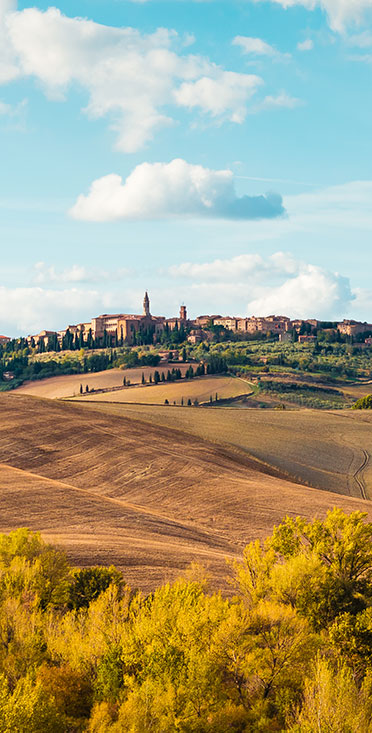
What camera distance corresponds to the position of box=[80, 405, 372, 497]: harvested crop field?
70.1 m

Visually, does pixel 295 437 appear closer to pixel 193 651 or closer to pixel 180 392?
pixel 180 392

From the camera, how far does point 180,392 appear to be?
138250 mm

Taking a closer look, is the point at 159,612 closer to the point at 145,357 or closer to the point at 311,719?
the point at 311,719

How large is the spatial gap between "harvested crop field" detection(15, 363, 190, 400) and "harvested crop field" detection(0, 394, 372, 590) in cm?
7489

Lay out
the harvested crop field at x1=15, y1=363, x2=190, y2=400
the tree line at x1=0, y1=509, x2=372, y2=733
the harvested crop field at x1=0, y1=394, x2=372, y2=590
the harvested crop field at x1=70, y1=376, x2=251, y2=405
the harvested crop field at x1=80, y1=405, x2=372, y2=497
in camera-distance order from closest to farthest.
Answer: the tree line at x1=0, y1=509, x2=372, y2=733 → the harvested crop field at x1=0, y1=394, x2=372, y2=590 → the harvested crop field at x1=80, y1=405, x2=372, y2=497 → the harvested crop field at x1=70, y1=376, x2=251, y2=405 → the harvested crop field at x1=15, y1=363, x2=190, y2=400

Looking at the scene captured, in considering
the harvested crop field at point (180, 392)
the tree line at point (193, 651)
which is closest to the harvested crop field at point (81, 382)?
the harvested crop field at point (180, 392)

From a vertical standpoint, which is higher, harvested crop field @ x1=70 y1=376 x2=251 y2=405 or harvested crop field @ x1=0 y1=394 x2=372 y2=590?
harvested crop field @ x1=70 y1=376 x2=251 y2=405

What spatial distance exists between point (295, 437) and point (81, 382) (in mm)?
89669

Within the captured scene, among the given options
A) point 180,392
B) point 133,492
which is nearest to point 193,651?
point 133,492

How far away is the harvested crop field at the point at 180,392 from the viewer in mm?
132625

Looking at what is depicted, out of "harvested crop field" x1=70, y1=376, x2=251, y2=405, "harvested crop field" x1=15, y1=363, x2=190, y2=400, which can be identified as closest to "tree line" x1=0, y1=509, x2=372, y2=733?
"harvested crop field" x1=70, y1=376, x2=251, y2=405

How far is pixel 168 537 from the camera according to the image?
42.7 metres

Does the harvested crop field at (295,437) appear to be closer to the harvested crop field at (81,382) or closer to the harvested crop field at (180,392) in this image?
the harvested crop field at (180,392)

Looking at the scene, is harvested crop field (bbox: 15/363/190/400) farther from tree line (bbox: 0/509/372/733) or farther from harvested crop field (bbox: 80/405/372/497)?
tree line (bbox: 0/509/372/733)
